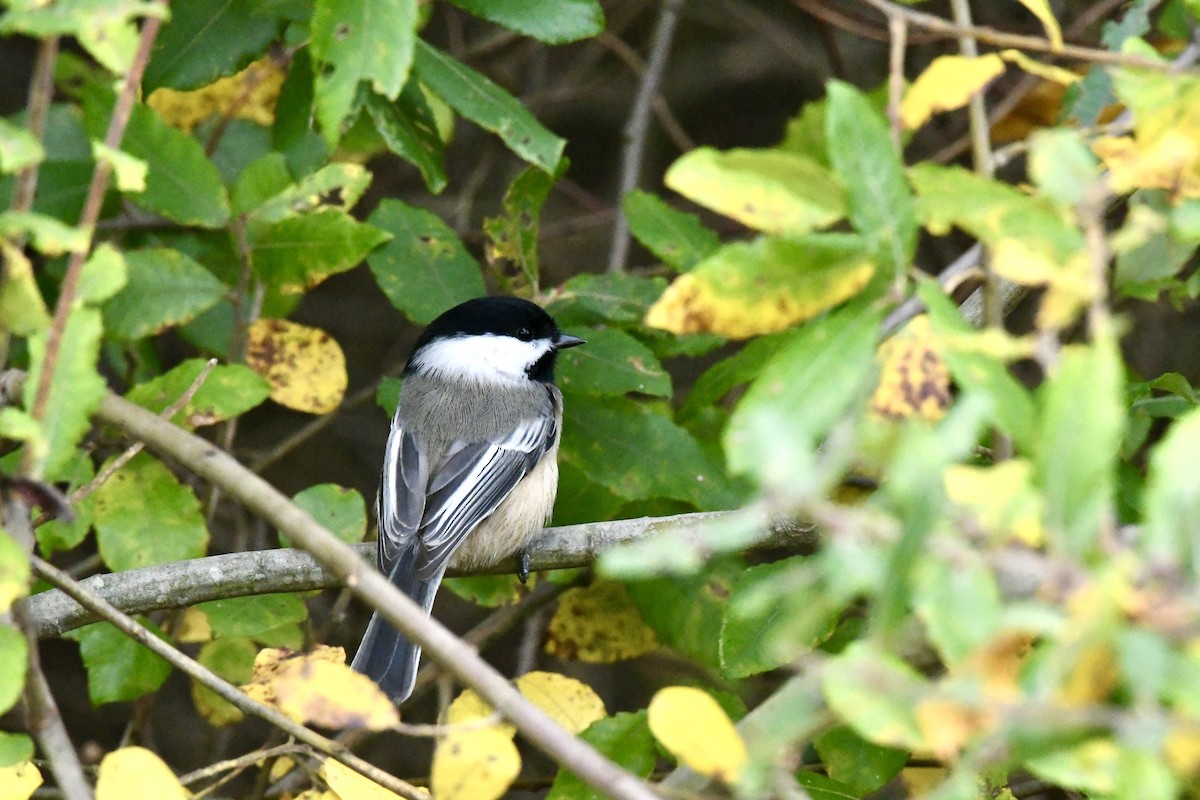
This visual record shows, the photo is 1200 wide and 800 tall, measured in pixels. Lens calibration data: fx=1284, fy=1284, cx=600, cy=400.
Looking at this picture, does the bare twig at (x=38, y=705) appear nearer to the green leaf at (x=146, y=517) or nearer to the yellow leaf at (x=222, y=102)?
the green leaf at (x=146, y=517)

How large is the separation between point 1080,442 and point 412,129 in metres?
1.66

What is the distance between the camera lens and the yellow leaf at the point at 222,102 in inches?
124

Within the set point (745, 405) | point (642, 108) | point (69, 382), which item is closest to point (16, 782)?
point (69, 382)

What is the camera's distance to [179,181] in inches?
92.7

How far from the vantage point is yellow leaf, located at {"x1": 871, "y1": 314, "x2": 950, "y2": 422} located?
1160 millimetres

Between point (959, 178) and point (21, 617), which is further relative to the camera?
point (21, 617)

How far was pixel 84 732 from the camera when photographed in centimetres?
404

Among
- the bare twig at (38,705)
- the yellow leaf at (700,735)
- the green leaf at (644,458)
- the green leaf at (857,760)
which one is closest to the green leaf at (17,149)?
the bare twig at (38,705)

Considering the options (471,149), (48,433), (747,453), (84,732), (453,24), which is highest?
(747,453)

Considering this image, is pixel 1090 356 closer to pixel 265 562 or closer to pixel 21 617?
pixel 21 617

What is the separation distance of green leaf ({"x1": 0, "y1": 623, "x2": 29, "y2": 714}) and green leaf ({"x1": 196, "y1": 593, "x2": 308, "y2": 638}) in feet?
3.22

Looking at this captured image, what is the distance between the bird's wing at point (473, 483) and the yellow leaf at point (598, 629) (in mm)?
268

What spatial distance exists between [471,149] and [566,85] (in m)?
0.52

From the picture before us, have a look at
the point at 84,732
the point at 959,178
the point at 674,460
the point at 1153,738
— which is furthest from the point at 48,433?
the point at 84,732
